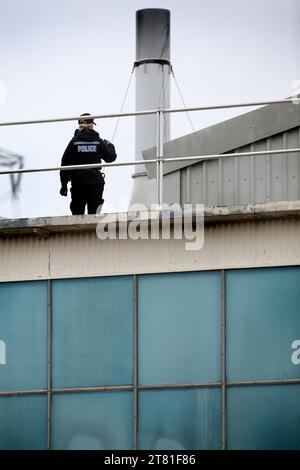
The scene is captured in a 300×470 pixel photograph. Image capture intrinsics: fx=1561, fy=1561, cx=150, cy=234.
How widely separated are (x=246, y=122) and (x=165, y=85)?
766cm

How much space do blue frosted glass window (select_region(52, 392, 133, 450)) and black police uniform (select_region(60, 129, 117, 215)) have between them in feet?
7.97

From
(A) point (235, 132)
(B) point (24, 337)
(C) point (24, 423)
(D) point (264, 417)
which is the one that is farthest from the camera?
(A) point (235, 132)

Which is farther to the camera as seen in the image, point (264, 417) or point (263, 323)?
point (263, 323)

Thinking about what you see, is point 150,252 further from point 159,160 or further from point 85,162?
point 85,162

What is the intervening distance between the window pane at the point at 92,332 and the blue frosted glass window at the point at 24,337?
0.17 metres

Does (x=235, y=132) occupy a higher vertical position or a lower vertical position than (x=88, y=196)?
higher

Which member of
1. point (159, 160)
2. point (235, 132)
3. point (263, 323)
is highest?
point (235, 132)

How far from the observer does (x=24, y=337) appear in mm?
19625

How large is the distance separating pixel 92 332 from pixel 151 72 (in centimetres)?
955

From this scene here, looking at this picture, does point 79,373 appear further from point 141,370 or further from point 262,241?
point 262,241

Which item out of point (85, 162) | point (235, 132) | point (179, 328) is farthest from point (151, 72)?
point (179, 328)

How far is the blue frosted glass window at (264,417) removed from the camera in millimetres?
18422
